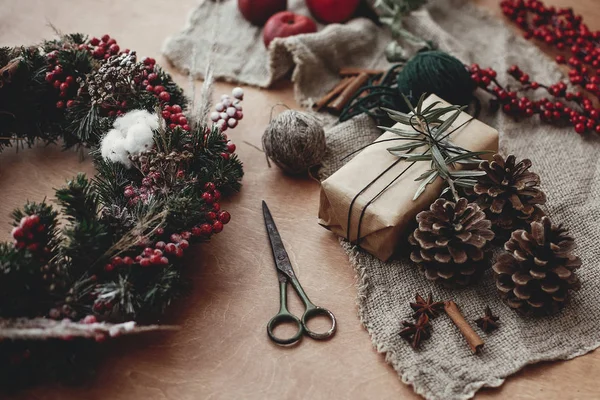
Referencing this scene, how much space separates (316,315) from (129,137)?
1.53 ft

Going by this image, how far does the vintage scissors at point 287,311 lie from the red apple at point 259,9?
0.73 meters

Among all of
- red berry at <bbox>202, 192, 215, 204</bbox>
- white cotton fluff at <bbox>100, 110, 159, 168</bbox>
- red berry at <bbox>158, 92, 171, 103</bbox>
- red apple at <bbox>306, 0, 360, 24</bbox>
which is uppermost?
red apple at <bbox>306, 0, 360, 24</bbox>

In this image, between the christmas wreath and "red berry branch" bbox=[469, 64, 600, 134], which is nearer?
the christmas wreath

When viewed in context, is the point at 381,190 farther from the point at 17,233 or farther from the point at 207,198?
the point at 17,233

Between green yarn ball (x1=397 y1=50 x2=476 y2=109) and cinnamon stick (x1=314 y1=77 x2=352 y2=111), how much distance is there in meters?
0.16

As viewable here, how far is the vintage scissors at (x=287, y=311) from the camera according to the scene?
93cm

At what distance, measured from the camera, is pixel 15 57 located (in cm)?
113

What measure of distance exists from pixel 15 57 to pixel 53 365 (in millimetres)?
652

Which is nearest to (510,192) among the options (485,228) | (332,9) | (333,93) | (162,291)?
(485,228)

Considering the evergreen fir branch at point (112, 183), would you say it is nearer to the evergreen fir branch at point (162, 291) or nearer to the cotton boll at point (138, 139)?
the cotton boll at point (138, 139)

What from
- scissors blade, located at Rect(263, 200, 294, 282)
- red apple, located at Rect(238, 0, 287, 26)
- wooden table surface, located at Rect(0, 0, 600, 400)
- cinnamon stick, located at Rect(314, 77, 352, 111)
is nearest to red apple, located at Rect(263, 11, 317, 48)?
red apple, located at Rect(238, 0, 287, 26)

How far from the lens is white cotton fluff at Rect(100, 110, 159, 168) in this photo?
3.33ft

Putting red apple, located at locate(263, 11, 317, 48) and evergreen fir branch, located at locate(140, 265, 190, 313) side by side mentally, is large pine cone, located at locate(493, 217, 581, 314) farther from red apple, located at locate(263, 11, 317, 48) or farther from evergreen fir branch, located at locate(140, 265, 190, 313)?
red apple, located at locate(263, 11, 317, 48)

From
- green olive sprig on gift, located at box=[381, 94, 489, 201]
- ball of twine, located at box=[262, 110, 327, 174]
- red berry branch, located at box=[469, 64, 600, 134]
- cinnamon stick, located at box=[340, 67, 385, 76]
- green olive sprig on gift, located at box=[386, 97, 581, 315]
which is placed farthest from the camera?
cinnamon stick, located at box=[340, 67, 385, 76]
